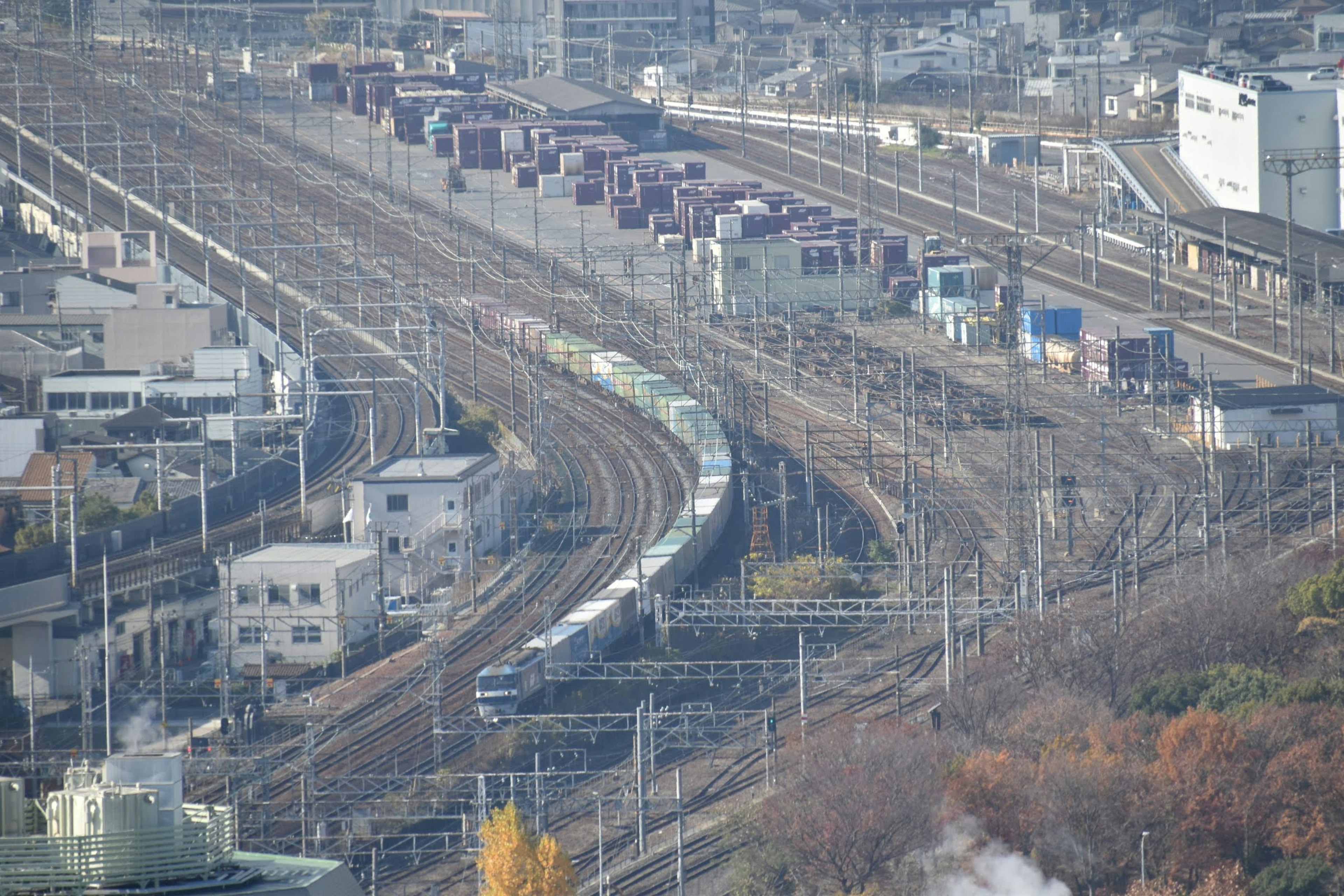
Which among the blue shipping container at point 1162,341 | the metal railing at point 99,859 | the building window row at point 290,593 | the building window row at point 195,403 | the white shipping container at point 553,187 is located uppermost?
the white shipping container at point 553,187

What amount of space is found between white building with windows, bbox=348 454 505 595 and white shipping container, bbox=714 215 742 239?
11.9 meters

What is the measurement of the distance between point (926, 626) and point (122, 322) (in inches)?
554

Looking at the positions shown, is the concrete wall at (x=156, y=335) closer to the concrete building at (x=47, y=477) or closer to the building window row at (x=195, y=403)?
the building window row at (x=195, y=403)

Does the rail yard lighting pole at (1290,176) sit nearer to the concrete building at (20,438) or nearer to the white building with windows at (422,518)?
the white building with windows at (422,518)

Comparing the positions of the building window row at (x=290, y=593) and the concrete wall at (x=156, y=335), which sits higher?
the concrete wall at (x=156, y=335)

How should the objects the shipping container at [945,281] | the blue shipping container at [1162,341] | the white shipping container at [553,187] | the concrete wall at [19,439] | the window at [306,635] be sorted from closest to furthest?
1. the window at [306,635]
2. the concrete wall at [19,439]
3. the blue shipping container at [1162,341]
4. the shipping container at [945,281]
5. the white shipping container at [553,187]

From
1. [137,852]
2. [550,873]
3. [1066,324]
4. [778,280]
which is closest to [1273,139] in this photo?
[1066,324]

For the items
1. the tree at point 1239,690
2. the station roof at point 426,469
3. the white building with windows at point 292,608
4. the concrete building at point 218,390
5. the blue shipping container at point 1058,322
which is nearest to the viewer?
the tree at point 1239,690

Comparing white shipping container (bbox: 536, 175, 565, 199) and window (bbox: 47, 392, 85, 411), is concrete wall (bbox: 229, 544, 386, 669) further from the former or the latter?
white shipping container (bbox: 536, 175, 565, 199)

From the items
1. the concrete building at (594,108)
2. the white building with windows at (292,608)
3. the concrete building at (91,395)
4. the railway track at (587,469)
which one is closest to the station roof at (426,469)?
the railway track at (587,469)

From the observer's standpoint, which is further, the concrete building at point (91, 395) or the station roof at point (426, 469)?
the concrete building at point (91, 395)

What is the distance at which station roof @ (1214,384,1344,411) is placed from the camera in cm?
2316

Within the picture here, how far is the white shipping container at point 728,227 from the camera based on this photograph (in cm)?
3259

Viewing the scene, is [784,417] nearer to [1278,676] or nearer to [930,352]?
[930,352]
